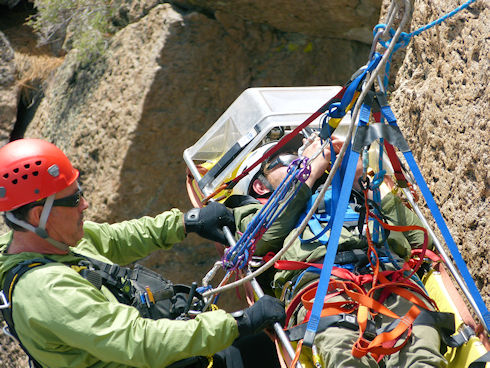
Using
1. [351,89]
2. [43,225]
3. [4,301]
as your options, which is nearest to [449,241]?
[351,89]

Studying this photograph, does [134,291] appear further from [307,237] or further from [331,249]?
[331,249]

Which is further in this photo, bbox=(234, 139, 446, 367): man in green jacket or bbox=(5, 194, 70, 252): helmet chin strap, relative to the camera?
bbox=(5, 194, 70, 252): helmet chin strap

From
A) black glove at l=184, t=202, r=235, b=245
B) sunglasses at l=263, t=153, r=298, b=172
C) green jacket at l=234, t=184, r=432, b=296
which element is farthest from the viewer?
sunglasses at l=263, t=153, r=298, b=172

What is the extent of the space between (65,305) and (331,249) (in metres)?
1.04

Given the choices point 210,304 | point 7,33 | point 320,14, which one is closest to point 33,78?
point 7,33

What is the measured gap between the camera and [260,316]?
8.66 ft

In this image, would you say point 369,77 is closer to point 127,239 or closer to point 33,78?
point 127,239

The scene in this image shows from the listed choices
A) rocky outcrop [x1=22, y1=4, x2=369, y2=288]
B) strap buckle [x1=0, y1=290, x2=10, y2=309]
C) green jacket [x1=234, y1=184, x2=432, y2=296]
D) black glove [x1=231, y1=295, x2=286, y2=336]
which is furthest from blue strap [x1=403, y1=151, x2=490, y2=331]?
rocky outcrop [x1=22, y1=4, x2=369, y2=288]

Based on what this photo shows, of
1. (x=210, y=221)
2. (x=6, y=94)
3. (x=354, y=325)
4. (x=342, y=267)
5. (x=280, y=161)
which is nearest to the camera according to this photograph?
(x=354, y=325)

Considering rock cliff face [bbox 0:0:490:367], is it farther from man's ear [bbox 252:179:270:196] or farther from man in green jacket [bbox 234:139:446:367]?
man in green jacket [bbox 234:139:446:367]

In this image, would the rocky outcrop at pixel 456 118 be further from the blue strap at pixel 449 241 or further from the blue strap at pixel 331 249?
the blue strap at pixel 331 249

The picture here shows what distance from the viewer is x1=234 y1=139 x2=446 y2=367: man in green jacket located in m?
2.51

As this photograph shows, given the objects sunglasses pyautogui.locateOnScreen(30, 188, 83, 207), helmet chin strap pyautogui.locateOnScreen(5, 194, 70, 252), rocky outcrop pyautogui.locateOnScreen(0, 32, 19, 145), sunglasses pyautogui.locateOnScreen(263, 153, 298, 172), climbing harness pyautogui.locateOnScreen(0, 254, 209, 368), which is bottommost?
rocky outcrop pyautogui.locateOnScreen(0, 32, 19, 145)

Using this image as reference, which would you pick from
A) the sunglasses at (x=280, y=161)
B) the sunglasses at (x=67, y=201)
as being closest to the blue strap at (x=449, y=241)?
the sunglasses at (x=280, y=161)
